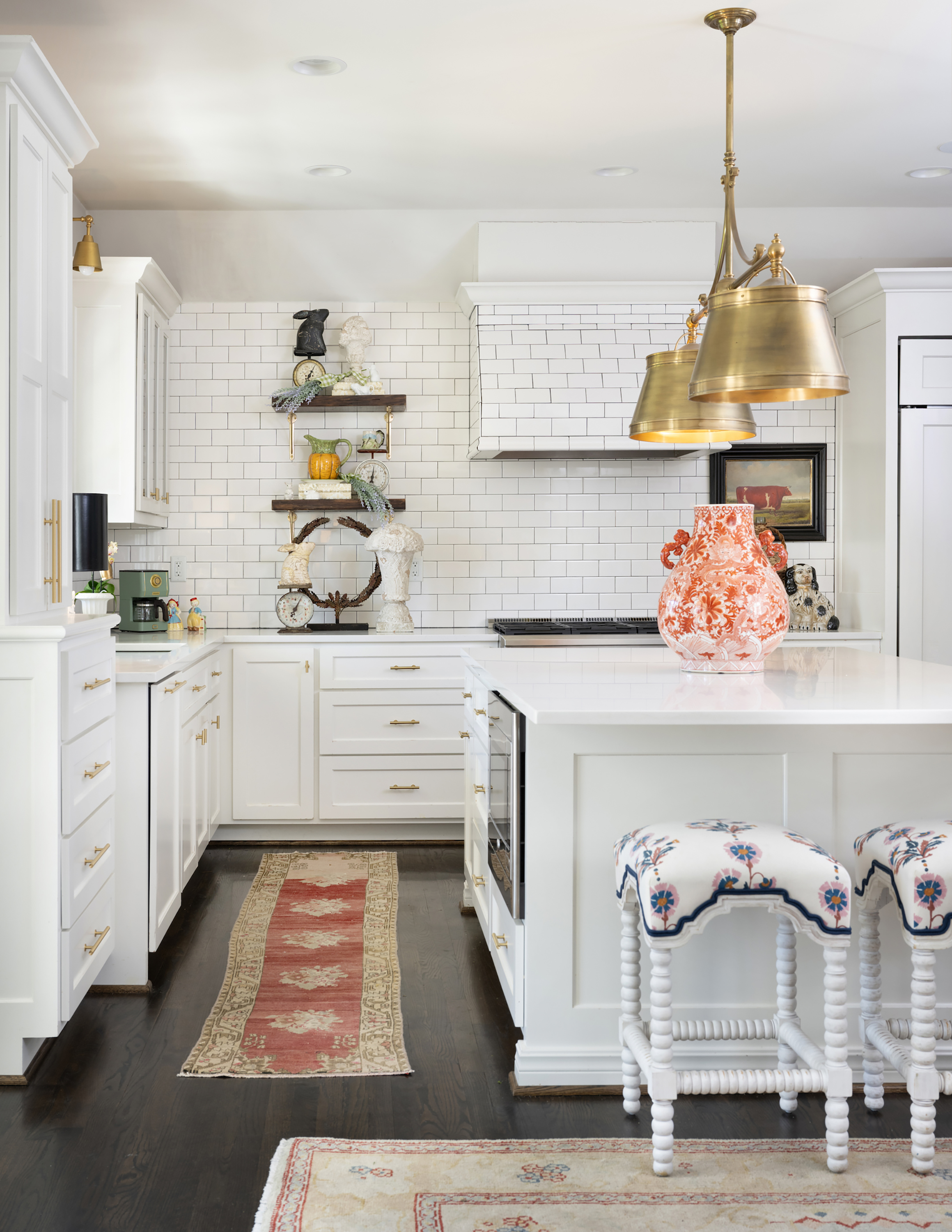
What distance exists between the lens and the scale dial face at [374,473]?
17.2 feet

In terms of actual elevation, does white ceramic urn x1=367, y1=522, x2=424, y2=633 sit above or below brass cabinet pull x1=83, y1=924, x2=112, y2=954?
above

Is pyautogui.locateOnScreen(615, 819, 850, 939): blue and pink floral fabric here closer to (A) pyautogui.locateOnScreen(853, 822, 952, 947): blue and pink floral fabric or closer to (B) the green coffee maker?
(A) pyautogui.locateOnScreen(853, 822, 952, 947): blue and pink floral fabric

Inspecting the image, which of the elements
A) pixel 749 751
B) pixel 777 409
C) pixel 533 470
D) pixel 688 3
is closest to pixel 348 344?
pixel 533 470

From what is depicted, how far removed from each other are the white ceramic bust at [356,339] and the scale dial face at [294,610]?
1144mm

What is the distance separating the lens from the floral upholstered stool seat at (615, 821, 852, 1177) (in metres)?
2.05

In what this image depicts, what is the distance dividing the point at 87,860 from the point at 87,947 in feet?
0.76

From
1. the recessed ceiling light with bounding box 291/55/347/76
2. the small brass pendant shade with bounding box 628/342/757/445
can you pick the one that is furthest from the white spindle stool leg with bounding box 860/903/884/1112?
the recessed ceiling light with bounding box 291/55/347/76

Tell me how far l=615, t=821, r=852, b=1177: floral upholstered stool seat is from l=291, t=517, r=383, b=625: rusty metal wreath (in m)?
3.13

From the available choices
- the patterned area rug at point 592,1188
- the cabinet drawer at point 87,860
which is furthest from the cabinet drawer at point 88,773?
the patterned area rug at point 592,1188

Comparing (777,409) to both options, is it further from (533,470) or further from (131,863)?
(131,863)

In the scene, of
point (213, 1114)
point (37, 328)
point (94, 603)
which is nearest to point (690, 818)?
point (213, 1114)

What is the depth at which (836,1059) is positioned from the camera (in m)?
2.10

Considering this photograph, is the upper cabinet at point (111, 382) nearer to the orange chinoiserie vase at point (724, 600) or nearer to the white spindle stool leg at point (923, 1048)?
the orange chinoiserie vase at point (724, 600)

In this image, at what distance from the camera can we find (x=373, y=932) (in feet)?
11.9
